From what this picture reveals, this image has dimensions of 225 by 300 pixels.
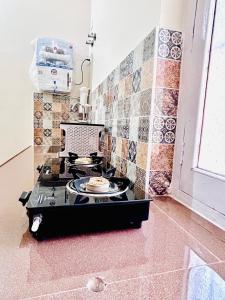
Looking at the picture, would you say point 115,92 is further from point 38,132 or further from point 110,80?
point 38,132

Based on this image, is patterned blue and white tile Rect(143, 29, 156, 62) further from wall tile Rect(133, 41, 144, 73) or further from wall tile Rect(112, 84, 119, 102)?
wall tile Rect(112, 84, 119, 102)

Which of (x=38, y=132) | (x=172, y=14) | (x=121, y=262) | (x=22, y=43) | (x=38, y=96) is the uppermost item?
(x=22, y=43)

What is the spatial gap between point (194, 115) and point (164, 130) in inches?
4.2

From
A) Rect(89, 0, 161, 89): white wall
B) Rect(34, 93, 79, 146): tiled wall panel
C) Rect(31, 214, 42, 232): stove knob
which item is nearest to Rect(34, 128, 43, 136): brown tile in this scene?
Rect(34, 93, 79, 146): tiled wall panel

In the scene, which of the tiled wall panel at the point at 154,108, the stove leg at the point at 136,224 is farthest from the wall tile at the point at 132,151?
the stove leg at the point at 136,224

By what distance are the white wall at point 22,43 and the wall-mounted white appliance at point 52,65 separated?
0.13 metres

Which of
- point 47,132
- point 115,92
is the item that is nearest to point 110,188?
point 115,92

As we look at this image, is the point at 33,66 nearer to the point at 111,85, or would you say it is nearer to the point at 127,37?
the point at 111,85

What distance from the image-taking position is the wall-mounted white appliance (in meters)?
1.98

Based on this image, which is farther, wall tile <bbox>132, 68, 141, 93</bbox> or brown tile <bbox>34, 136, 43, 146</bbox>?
brown tile <bbox>34, 136, 43, 146</bbox>

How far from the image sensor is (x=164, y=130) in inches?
27.5

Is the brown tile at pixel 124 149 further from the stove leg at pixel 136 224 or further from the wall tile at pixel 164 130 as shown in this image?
the stove leg at pixel 136 224

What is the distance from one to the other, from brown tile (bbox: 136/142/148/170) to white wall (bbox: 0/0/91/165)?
4.88 feet

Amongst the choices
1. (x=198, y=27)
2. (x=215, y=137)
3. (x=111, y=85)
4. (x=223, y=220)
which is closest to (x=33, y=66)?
(x=111, y=85)
